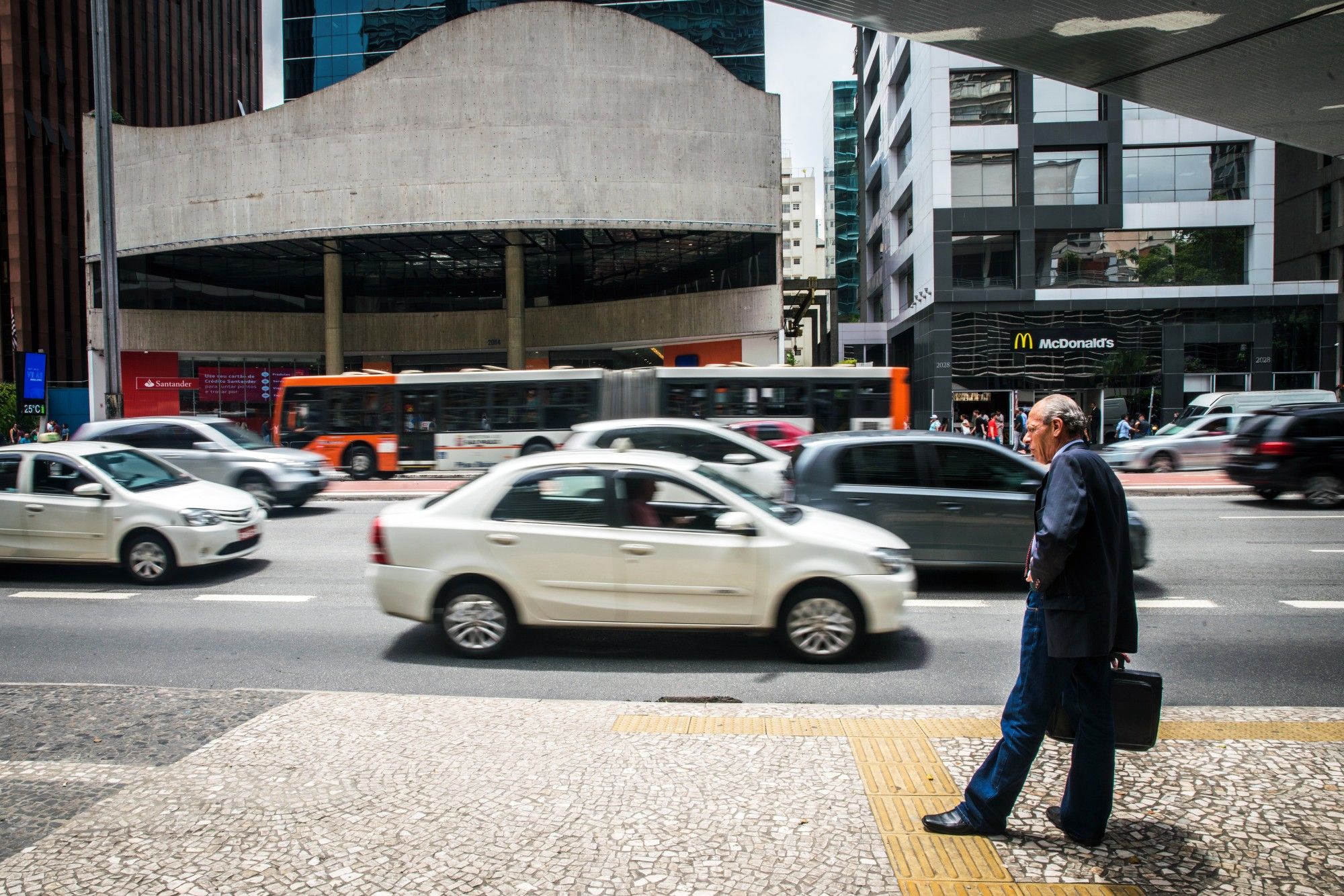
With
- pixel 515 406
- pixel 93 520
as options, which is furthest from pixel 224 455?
pixel 515 406

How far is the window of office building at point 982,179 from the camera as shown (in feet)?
116

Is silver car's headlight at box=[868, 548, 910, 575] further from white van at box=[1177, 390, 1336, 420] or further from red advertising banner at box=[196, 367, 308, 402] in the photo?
red advertising banner at box=[196, 367, 308, 402]

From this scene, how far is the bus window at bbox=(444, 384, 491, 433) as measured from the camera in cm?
2158

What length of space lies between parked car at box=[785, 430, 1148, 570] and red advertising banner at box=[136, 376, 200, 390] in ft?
132

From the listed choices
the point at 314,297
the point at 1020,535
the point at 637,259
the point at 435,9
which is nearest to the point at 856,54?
the point at 637,259

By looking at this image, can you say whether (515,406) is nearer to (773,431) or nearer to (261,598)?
(773,431)

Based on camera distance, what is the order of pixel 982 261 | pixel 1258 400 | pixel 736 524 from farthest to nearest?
pixel 982 261
pixel 1258 400
pixel 736 524

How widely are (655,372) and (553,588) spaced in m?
14.8

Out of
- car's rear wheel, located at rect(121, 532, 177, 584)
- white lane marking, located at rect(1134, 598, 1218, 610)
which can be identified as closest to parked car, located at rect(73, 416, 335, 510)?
car's rear wheel, located at rect(121, 532, 177, 584)

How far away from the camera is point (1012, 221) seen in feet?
115

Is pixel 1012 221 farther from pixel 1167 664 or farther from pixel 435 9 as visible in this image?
pixel 435 9

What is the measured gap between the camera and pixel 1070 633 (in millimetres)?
3180

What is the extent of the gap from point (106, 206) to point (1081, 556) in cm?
2163

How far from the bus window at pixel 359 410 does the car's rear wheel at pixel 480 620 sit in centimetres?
1647
